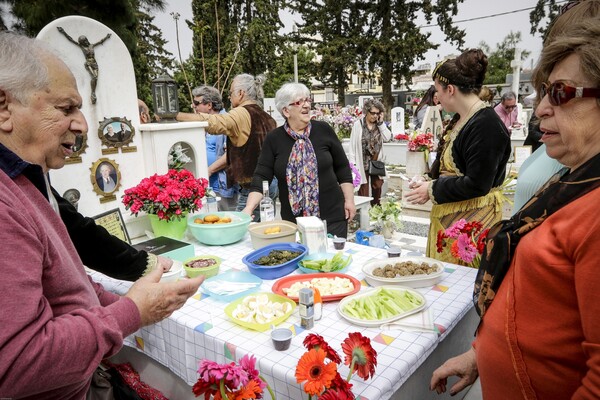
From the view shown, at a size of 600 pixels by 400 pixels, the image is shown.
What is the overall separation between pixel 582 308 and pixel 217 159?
4093mm

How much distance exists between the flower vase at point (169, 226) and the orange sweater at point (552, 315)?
81.2 inches

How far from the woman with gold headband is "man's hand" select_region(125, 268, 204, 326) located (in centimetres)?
159

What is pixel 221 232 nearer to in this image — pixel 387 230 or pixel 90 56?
pixel 90 56

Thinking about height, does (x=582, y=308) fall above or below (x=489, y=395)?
above

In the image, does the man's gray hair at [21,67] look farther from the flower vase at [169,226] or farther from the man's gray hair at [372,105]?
the man's gray hair at [372,105]

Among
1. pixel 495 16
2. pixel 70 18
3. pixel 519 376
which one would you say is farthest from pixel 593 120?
pixel 495 16

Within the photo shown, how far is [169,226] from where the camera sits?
103 inches

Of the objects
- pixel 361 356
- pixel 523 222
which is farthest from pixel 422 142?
pixel 361 356

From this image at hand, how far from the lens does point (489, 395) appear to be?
109 centimetres

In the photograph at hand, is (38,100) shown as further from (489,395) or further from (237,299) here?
(489,395)

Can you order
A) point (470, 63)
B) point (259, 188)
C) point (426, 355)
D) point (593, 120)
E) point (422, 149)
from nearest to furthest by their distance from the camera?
1. point (593, 120)
2. point (426, 355)
3. point (470, 63)
4. point (259, 188)
5. point (422, 149)

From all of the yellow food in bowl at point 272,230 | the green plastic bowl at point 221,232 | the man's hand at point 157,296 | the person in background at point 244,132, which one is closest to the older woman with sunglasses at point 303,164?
the green plastic bowl at point 221,232

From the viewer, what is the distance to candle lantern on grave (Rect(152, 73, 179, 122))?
11.2 feet

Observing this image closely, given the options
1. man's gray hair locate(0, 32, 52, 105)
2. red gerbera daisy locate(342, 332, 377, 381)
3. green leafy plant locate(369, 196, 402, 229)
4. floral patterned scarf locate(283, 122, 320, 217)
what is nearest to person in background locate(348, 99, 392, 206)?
green leafy plant locate(369, 196, 402, 229)
